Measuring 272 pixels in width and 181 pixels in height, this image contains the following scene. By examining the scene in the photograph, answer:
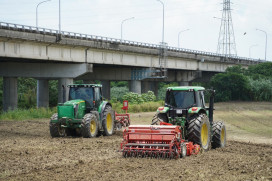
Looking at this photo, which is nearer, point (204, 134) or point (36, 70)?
point (204, 134)

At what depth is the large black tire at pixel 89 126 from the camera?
60.4 ft

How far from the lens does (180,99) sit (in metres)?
14.8

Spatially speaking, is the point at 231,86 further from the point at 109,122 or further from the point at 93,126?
the point at 93,126

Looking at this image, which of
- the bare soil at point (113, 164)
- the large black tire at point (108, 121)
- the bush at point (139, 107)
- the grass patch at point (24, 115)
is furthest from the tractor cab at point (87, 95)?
the bush at point (139, 107)

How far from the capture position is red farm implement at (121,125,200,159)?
1257 cm

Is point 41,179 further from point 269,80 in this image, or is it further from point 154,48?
point 269,80

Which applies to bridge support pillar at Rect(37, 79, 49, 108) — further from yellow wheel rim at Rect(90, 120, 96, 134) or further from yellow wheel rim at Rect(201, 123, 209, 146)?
yellow wheel rim at Rect(201, 123, 209, 146)

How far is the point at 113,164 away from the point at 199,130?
3.30 meters

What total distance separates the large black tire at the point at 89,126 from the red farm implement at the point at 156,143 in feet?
17.6

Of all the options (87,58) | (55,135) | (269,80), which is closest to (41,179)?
(55,135)

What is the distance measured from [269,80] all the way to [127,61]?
79.4ft

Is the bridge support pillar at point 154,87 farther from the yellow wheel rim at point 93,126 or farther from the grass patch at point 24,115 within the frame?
the yellow wheel rim at point 93,126

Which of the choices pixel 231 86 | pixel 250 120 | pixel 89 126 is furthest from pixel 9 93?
pixel 231 86

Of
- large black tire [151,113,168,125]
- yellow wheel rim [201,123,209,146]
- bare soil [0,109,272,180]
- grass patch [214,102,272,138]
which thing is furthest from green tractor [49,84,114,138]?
grass patch [214,102,272,138]
